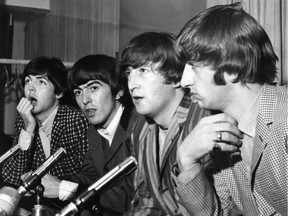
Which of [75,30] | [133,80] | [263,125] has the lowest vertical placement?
[263,125]

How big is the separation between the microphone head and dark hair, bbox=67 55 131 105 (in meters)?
1.17

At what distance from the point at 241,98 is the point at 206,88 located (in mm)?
108

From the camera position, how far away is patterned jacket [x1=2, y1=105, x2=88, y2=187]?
287 cm

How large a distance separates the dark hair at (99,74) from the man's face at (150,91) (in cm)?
56

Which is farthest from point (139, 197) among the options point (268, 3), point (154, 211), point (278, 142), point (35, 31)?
point (35, 31)

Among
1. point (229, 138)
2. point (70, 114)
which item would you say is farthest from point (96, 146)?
point (229, 138)

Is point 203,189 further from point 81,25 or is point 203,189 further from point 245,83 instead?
point 81,25

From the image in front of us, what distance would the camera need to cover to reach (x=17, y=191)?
4.96ft

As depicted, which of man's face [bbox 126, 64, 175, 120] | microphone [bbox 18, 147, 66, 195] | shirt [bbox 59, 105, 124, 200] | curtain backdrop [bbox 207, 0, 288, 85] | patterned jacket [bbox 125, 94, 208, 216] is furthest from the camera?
shirt [bbox 59, 105, 124, 200]

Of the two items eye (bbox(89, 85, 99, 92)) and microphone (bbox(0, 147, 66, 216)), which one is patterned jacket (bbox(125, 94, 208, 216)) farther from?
eye (bbox(89, 85, 99, 92))

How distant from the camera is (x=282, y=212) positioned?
4.51ft

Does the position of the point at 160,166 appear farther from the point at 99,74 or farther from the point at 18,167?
the point at 18,167

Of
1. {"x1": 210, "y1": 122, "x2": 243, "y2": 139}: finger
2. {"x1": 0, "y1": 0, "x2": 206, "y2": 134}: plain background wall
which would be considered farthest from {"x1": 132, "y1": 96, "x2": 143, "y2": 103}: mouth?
{"x1": 0, "y1": 0, "x2": 206, "y2": 134}: plain background wall

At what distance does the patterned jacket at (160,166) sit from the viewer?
1.77 meters
